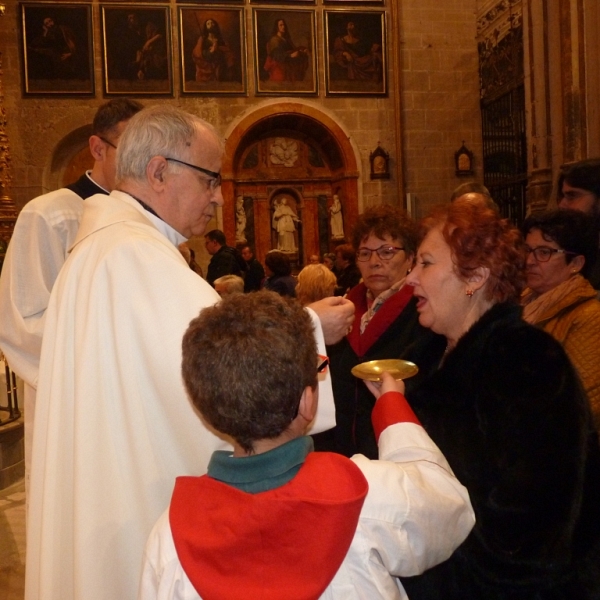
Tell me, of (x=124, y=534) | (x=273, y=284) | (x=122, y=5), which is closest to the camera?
(x=124, y=534)

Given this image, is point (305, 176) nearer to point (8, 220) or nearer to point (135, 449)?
point (8, 220)

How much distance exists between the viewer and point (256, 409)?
120 cm

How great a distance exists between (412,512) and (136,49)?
13.0 metres

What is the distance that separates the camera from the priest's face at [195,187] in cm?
199

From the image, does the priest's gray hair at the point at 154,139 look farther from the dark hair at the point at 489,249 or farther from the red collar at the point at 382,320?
the red collar at the point at 382,320

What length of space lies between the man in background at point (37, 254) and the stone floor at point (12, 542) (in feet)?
4.29

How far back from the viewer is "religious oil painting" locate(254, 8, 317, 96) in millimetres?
13344

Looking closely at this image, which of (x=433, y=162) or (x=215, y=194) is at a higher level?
(x=433, y=162)

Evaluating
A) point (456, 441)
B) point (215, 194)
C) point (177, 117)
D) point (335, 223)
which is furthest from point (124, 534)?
point (335, 223)

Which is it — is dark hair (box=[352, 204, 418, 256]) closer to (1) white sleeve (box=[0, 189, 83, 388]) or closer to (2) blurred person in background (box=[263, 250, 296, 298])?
(1) white sleeve (box=[0, 189, 83, 388])

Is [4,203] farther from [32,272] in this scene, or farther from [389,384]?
[389,384]

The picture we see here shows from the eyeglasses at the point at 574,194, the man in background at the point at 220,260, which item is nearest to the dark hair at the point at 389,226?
the eyeglasses at the point at 574,194

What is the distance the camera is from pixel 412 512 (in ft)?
3.92

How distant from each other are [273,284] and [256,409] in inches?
224
